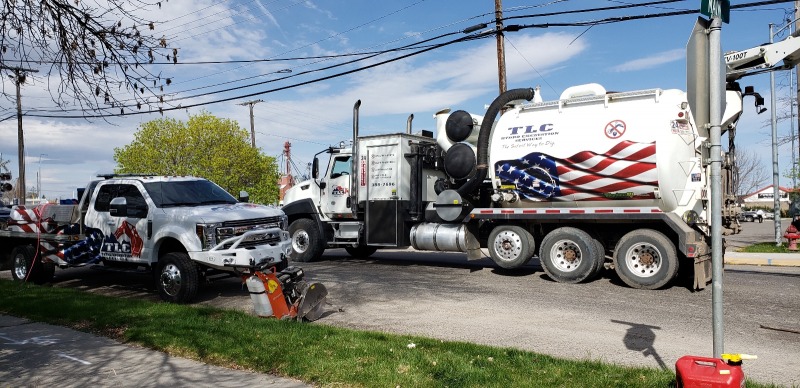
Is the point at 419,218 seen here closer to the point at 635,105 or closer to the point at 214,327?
the point at 635,105

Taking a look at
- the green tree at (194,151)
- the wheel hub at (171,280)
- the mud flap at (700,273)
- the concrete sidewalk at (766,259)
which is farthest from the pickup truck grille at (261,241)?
the green tree at (194,151)

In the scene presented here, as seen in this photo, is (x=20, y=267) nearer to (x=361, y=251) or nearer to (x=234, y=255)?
(x=234, y=255)

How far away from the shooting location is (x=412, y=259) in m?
16.3

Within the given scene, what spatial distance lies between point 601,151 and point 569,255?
2029 mm

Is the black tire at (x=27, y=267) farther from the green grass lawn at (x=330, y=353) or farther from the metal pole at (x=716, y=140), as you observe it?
the metal pole at (x=716, y=140)

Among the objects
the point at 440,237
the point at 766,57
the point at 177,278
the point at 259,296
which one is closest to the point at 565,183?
the point at 440,237

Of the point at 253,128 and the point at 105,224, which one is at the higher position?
the point at 253,128

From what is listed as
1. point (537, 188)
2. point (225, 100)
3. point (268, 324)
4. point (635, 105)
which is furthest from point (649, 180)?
point (225, 100)

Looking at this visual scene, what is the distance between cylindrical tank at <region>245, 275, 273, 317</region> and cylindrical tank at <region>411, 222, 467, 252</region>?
5969mm

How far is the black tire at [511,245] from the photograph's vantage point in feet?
38.6

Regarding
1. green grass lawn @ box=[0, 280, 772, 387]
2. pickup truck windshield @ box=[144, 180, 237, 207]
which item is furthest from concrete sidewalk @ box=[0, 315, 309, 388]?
pickup truck windshield @ box=[144, 180, 237, 207]

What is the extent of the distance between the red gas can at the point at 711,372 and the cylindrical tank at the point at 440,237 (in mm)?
8778

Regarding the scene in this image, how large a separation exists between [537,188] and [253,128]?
38.3 m

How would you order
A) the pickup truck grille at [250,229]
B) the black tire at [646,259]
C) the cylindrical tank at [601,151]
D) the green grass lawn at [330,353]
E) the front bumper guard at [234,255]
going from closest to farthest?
the green grass lawn at [330,353] < the front bumper guard at [234,255] < the pickup truck grille at [250,229] < the black tire at [646,259] < the cylindrical tank at [601,151]
